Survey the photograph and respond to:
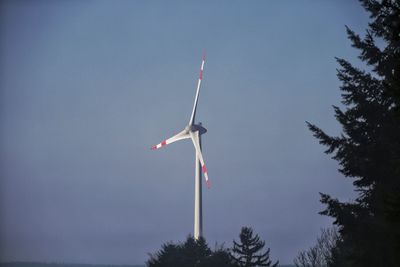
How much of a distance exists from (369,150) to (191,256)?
29.8 metres

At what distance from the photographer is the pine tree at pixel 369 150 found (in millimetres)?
18922

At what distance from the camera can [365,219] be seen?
1900cm

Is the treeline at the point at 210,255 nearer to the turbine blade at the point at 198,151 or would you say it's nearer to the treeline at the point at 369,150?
the turbine blade at the point at 198,151

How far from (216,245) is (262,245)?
7491mm

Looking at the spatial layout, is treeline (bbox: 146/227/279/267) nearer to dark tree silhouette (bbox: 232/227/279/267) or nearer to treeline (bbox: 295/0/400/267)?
dark tree silhouette (bbox: 232/227/279/267)

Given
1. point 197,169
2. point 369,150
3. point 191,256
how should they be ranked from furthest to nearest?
1. point 197,169
2. point 191,256
3. point 369,150

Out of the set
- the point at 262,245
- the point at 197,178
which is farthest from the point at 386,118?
the point at 197,178

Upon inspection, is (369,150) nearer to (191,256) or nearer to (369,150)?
(369,150)

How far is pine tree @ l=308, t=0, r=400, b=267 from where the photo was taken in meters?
18.9

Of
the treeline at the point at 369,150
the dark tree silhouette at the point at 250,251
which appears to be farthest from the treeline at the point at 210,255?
the treeline at the point at 369,150

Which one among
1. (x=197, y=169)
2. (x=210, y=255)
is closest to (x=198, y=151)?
(x=197, y=169)

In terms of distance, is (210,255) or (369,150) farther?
(210,255)

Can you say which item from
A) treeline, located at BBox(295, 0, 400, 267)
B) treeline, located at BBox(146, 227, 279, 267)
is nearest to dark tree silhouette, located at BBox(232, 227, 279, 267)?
treeline, located at BBox(146, 227, 279, 267)

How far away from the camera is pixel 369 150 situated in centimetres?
1952
